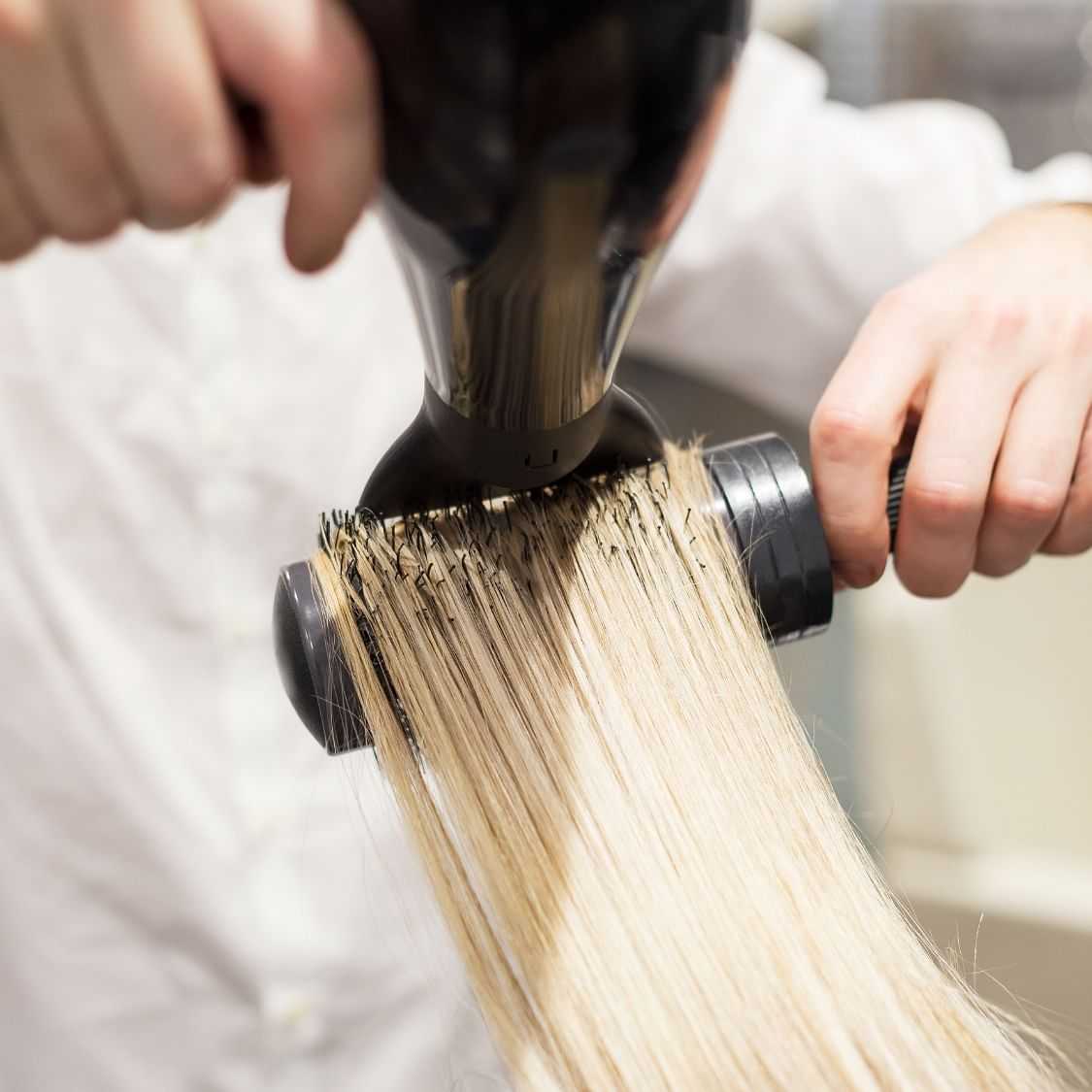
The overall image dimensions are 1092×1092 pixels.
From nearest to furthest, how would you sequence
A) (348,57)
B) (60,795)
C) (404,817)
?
(348,57) → (404,817) → (60,795)

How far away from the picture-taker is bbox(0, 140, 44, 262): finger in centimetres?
22

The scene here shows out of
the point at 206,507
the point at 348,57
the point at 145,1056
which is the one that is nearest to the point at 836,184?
the point at 206,507

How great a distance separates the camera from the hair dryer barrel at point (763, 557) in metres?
0.33

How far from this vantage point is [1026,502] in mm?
403

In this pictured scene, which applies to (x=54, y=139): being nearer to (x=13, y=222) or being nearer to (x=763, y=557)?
(x=13, y=222)

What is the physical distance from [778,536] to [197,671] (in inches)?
17.2

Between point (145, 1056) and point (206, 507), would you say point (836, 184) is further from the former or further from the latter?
point (145, 1056)

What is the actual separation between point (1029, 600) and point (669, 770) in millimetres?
682

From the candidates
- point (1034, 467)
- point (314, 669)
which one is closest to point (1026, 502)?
point (1034, 467)

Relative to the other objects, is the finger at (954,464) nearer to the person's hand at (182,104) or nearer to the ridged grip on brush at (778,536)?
the ridged grip on brush at (778,536)

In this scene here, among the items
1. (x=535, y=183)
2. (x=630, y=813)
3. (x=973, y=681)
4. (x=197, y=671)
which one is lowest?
(x=973, y=681)

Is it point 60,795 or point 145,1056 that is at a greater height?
point 60,795

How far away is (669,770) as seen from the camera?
0.33m

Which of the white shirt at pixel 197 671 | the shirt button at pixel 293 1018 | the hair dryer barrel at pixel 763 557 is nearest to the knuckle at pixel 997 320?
the hair dryer barrel at pixel 763 557
